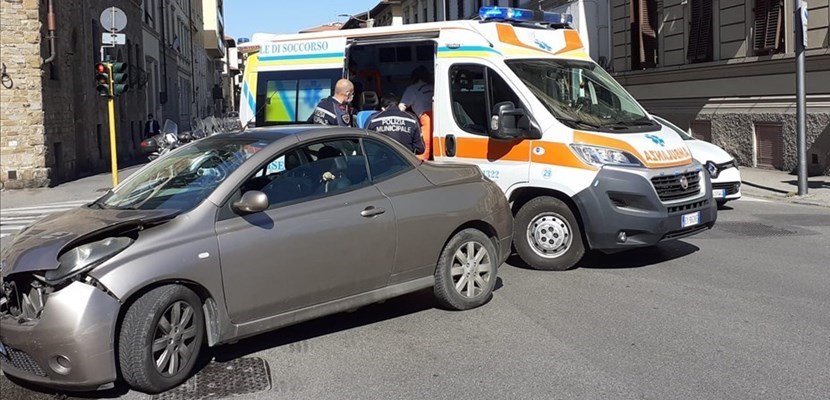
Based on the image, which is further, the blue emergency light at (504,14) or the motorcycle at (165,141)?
the motorcycle at (165,141)

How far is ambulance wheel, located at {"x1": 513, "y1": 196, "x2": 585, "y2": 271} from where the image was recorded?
751cm

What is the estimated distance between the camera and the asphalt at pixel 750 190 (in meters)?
14.0

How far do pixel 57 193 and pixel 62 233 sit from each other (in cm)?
1525

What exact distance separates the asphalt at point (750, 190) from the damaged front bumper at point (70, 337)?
12134 mm

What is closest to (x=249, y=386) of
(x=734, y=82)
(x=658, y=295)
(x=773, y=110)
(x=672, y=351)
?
(x=672, y=351)

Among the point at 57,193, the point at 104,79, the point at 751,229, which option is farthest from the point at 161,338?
the point at 57,193

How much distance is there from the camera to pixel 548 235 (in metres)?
7.63

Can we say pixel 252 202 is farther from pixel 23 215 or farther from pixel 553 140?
pixel 23 215

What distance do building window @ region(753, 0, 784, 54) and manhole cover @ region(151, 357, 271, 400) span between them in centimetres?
1600

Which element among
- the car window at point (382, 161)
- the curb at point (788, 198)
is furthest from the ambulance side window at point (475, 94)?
the curb at point (788, 198)

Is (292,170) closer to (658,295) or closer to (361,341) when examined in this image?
(361,341)

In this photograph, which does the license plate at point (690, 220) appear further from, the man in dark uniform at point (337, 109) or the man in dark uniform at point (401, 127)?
the man in dark uniform at point (337, 109)

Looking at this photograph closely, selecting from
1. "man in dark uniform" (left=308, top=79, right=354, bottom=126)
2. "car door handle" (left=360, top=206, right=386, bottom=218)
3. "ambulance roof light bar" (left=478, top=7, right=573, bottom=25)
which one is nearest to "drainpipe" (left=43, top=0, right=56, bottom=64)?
"man in dark uniform" (left=308, top=79, right=354, bottom=126)

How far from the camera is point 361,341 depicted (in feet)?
18.1
